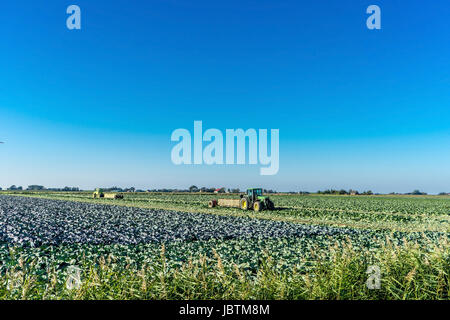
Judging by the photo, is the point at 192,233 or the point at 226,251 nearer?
the point at 226,251

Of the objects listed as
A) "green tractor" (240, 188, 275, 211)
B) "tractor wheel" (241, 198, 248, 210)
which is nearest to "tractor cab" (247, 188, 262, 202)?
"green tractor" (240, 188, 275, 211)

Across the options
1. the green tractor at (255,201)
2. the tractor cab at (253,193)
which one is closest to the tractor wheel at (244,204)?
the green tractor at (255,201)

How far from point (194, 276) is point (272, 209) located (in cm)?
2901

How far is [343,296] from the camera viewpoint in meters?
5.63

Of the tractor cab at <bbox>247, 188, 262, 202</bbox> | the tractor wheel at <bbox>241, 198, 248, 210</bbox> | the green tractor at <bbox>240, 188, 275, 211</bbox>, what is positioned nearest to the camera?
the green tractor at <bbox>240, 188, 275, 211</bbox>

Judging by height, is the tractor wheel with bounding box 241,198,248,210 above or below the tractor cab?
below

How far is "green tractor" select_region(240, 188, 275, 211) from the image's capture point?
3275 cm

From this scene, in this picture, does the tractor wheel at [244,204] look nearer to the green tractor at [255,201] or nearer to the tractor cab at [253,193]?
the green tractor at [255,201]

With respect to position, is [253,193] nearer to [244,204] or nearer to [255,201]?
[255,201]

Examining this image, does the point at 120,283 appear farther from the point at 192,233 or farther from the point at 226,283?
the point at 192,233

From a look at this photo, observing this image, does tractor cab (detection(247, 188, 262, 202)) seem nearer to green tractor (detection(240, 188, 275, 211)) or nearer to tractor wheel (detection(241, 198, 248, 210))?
green tractor (detection(240, 188, 275, 211))

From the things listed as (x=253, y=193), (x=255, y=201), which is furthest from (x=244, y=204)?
(x=253, y=193)
